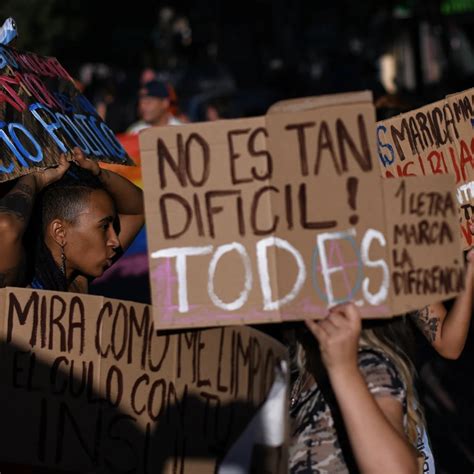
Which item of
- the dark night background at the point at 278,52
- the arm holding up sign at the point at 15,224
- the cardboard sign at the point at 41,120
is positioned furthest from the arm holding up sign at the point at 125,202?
the dark night background at the point at 278,52

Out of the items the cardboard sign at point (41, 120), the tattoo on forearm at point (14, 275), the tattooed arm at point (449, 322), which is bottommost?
the tattooed arm at point (449, 322)

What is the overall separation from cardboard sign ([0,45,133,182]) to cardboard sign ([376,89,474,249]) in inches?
39.4

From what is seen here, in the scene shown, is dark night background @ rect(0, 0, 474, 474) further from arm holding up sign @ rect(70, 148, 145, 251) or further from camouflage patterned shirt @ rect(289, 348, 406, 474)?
camouflage patterned shirt @ rect(289, 348, 406, 474)

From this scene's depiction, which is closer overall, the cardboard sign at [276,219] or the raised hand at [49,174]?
the cardboard sign at [276,219]

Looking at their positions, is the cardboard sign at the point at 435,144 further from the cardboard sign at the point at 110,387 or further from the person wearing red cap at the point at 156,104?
the person wearing red cap at the point at 156,104

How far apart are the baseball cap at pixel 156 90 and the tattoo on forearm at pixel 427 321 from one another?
6.25m

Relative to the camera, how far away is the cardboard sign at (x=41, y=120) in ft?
13.6

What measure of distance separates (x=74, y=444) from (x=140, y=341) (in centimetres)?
34

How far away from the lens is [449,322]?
13.3ft

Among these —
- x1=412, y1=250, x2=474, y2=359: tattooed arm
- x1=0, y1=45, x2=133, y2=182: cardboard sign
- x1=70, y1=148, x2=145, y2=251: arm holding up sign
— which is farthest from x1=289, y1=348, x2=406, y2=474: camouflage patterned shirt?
x1=70, y1=148, x2=145, y2=251: arm holding up sign

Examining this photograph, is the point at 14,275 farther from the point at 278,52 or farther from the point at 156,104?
the point at 278,52

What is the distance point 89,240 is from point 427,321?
1.15m

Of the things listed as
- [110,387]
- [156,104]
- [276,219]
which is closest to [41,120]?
[110,387]

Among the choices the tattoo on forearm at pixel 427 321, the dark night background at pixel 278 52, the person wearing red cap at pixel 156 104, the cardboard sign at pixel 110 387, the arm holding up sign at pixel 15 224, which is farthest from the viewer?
the person wearing red cap at pixel 156 104
